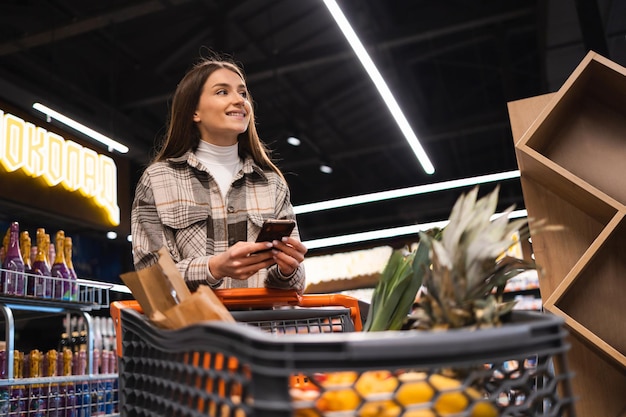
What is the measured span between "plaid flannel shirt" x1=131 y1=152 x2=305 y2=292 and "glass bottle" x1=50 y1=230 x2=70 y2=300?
7.98 ft

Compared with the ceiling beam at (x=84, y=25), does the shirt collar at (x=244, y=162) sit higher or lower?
lower

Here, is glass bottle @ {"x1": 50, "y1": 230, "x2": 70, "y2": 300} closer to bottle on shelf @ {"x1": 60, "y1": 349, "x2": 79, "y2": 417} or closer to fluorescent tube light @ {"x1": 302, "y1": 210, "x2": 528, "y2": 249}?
bottle on shelf @ {"x1": 60, "y1": 349, "x2": 79, "y2": 417}

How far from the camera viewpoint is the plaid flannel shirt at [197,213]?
169 centimetres

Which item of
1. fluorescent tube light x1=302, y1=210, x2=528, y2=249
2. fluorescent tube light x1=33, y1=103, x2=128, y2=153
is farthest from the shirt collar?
fluorescent tube light x1=302, y1=210, x2=528, y2=249

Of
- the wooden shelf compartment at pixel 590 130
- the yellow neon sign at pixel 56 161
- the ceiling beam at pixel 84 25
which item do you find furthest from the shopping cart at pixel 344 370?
the ceiling beam at pixel 84 25

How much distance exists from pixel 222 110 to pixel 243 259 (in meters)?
0.75

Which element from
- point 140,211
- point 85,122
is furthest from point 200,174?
point 85,122

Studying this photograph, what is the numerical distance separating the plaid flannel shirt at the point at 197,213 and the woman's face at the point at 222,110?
0.13 meters

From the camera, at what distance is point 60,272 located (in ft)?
14.1

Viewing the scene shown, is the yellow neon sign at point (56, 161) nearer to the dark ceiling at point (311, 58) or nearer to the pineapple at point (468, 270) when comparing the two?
the dark ceiling at point (311, 58)

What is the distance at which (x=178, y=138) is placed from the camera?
2043mm

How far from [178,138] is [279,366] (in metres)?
1.55

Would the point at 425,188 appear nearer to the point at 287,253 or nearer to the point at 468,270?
the point at 287,253

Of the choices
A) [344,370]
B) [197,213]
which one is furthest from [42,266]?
[344,370]
